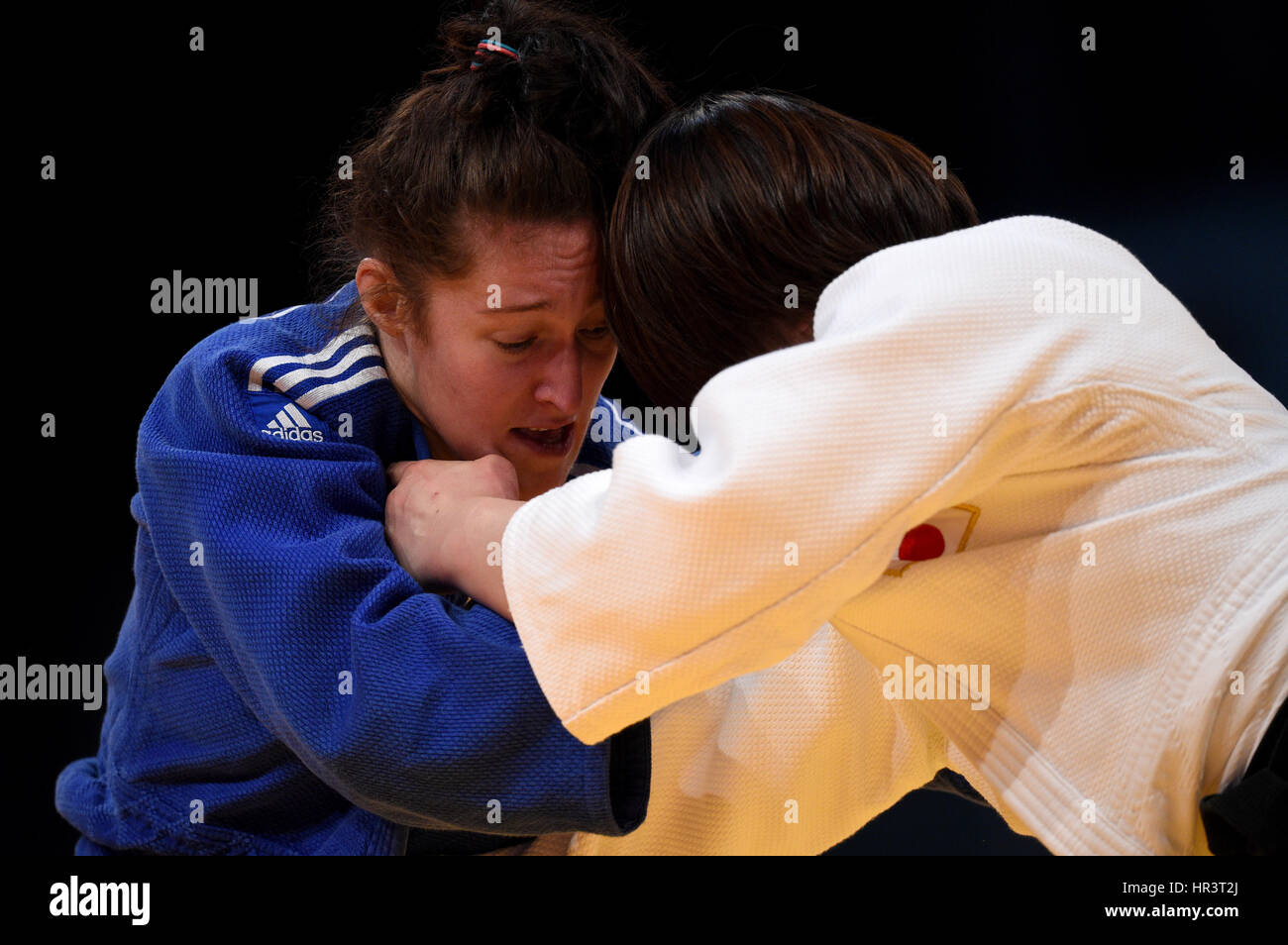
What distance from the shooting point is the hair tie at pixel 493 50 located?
4.61 ft

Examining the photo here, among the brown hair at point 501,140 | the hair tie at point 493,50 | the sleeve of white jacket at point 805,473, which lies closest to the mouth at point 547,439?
the brown hair at point 501,140

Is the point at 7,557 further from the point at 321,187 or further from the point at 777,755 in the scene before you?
the point at 777,755

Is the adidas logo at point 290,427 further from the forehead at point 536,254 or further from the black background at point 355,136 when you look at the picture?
the black background at point 355,136

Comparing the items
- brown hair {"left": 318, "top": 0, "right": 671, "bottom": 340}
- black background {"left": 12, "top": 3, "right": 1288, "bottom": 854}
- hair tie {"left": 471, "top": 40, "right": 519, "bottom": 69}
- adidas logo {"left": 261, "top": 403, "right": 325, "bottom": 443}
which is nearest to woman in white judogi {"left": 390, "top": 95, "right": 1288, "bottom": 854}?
adidas logo {"left": 261, "top": 403, "right": 325, "bottom": 443}

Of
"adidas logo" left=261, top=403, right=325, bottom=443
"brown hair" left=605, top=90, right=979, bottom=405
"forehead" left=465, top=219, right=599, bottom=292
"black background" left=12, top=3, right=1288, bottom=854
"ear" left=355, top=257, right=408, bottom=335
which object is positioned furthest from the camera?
"black background" left=12, top=3, right=1288, bottom=854

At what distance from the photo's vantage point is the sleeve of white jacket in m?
0.87

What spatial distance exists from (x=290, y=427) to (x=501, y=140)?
0.38 meters

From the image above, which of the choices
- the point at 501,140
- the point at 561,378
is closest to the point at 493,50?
the point at 501,140

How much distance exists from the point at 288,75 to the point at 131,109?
9.8 inches

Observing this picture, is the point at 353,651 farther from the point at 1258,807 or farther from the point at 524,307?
the point at 1258,807

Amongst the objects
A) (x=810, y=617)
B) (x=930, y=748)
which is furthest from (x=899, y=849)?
(x=810, y=617)

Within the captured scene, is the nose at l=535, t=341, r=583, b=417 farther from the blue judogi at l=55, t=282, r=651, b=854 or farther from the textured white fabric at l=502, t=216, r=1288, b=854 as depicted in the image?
the textured white fabric at l=502, t=216, r=1288, b=854

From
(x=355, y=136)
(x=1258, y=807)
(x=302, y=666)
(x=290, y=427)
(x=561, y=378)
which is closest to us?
(x=1258, y=807)

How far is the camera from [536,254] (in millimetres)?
1329
